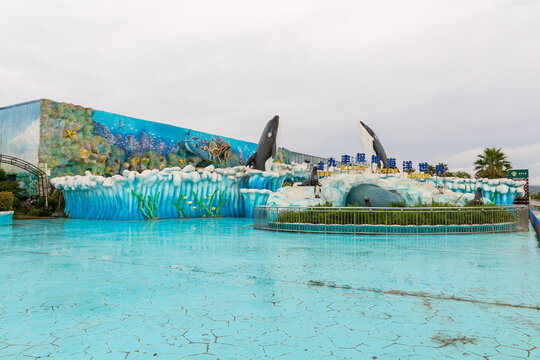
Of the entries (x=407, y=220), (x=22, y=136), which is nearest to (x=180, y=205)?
(x=22, y=136)

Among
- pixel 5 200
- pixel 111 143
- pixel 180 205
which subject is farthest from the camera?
pixel 111 143

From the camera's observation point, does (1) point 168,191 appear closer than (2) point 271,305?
No

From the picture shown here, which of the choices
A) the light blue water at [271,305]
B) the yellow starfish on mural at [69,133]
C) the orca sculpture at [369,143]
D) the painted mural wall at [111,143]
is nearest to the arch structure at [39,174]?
the painted mural wall at [111,143]

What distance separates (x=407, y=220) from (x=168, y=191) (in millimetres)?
13902

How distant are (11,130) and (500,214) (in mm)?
27723

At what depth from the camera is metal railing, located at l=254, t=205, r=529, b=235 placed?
11.9m

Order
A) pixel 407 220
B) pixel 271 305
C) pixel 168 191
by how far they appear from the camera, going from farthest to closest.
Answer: pixel 168 191, pixel 407 220, pixel 271 305

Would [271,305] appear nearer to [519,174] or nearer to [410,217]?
[410,217]

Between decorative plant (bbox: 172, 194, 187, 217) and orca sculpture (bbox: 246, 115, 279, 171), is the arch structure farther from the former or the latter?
orca sculpture (bbox: 246, 115, 279, 171)

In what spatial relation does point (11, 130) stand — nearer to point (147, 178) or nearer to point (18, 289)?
point (147, 178)

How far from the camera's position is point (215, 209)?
80.7ft

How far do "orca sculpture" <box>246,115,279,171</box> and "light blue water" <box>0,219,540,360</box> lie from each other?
676 inches

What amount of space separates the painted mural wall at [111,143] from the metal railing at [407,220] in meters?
17.6

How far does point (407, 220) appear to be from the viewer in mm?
12023
